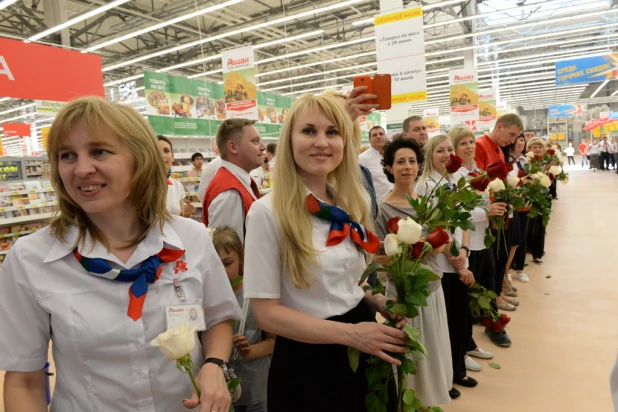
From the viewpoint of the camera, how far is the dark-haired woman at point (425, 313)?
6.63 ft

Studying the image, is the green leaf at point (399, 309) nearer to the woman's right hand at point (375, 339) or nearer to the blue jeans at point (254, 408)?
the woman's right hand at point (375, 339)

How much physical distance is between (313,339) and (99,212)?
2.17 ft

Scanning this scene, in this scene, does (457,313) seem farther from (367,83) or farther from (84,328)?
(84,328)

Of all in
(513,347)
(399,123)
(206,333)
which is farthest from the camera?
(399,123)

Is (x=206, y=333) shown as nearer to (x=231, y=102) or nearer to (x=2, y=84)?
(x=2, y=84)

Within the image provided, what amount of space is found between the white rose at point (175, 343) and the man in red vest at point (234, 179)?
1.31m

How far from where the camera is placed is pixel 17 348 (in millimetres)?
924

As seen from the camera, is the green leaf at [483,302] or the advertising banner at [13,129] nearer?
the green leaf at [483,302]

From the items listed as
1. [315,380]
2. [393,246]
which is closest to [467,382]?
[315,380]

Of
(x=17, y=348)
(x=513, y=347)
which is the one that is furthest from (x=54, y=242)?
(x=513, y=347)

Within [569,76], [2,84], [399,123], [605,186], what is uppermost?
[569,76]

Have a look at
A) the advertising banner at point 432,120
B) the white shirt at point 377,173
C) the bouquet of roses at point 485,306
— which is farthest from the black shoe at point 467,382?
the advertising banner at point 432,120

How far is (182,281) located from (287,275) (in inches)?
12.8

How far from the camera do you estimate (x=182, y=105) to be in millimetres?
7711
